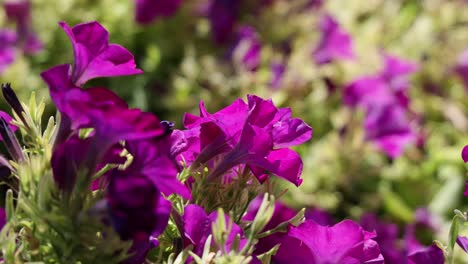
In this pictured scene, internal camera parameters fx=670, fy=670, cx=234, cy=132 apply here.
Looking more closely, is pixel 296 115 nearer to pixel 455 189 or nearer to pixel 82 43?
pixel 455 189

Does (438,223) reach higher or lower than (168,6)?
lower

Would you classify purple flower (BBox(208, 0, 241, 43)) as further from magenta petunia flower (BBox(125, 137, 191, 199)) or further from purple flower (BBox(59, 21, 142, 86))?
magenta petunia flower (BBox(125, 137, 191, 199))

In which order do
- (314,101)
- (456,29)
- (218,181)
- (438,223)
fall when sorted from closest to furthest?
1. (218,181)
2. (438,223)
3. (314,101)
4. (456,29)

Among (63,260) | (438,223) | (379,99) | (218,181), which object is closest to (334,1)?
(379,99)

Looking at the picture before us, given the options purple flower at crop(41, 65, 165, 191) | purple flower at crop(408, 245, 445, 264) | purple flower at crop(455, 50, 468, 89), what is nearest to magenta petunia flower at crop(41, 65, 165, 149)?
purple flower at crop(41, 65, 165, 191)

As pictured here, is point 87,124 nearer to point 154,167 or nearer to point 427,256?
point 154,167

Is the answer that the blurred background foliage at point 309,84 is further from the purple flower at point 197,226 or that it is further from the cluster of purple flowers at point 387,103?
the purple flower at point 197,226
